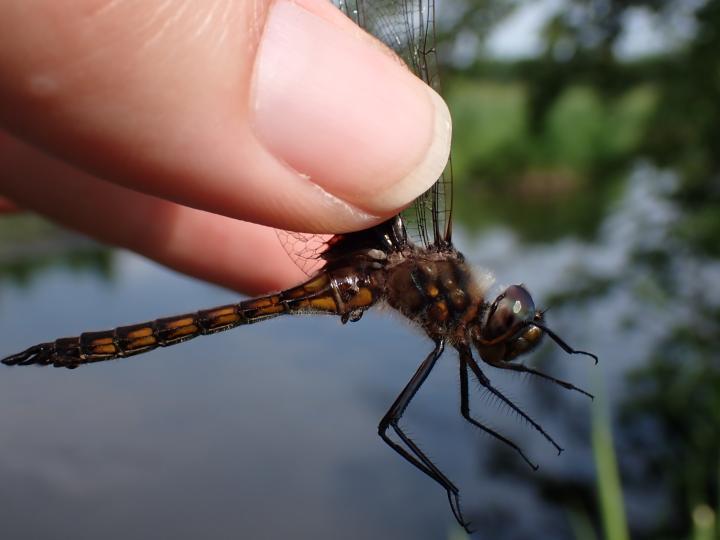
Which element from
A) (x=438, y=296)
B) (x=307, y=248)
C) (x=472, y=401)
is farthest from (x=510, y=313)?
(x=472, y=401)

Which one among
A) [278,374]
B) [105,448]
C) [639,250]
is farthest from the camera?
[278,374]

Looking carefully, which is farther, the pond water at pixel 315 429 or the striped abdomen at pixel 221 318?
the pond water at pixel 315 429

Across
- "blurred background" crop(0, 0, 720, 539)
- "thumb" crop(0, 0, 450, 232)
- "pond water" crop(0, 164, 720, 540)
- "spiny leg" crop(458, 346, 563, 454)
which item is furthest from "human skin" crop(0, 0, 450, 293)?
"pond water" crop(0, 164, 720, 540)

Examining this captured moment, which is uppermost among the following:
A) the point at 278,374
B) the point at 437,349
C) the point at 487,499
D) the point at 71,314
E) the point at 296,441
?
the point at 71,314

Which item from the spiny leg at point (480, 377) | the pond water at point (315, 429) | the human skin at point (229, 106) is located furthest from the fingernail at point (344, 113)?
the pond water at point (315, 429)

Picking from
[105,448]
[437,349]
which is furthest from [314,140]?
[105,448]

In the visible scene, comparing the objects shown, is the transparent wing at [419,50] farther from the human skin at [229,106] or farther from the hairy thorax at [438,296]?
the human skin at [229,106]

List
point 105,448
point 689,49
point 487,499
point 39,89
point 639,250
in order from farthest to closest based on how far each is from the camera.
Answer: point 105,448 → point 487,499 → point 639,250 → point 689,49 → point 39,89

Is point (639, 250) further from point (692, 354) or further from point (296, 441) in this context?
point (296, 441)
